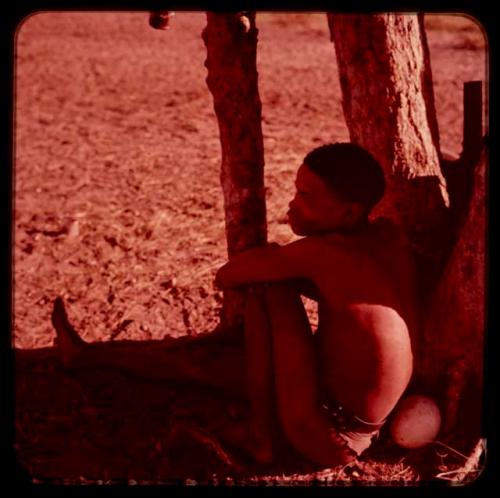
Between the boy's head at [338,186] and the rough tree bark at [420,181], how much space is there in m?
0.48

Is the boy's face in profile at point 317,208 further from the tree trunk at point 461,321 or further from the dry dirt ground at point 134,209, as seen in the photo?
the dry dirt ground at point 134,209

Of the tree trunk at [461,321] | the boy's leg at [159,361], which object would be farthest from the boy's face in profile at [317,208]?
the boy's leg at [159,361]

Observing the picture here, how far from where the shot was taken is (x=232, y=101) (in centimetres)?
308

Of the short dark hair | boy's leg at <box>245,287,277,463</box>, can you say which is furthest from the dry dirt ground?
the short dark hair

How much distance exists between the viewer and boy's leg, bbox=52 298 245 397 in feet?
10.6

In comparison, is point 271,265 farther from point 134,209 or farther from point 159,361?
point 134,209

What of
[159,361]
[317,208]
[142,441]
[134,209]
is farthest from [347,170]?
[134,209]

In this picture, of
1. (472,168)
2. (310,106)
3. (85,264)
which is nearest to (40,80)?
(310,106)

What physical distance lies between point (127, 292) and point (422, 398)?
Answer: 6.20 feet

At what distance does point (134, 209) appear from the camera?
5141mm

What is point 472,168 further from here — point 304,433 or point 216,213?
point 216,213

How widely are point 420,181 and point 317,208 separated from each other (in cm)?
66

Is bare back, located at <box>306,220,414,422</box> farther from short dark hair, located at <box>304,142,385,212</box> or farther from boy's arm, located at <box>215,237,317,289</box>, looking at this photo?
short dark hair, located at <box>304,142,385,212</box>

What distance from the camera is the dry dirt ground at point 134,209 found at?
3029mm
